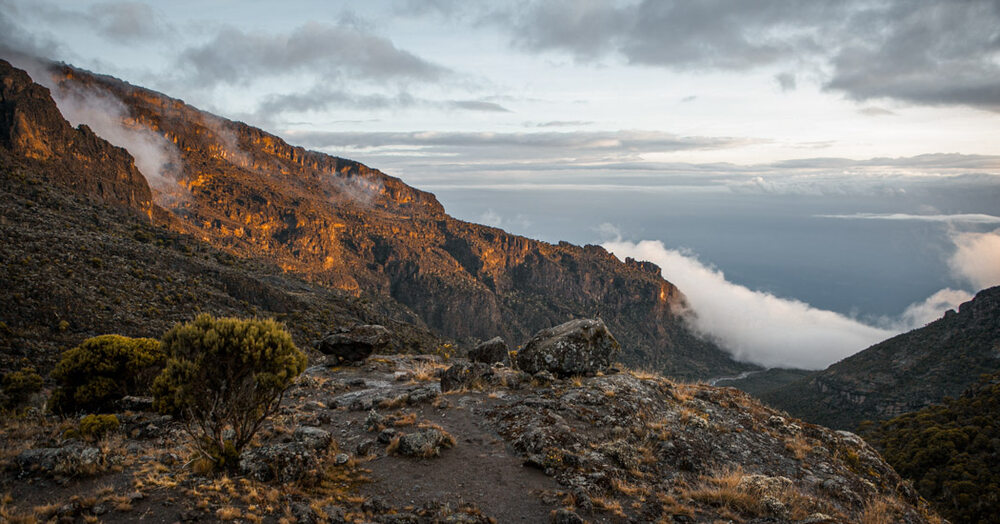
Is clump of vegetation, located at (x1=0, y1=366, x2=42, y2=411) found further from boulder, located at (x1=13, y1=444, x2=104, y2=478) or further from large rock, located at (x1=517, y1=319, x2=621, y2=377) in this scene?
large rock, located at (x1=517, y1=319, x2=621, y2=377)

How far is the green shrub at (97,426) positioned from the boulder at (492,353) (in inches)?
604

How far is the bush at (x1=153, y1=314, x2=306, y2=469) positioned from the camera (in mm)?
9125

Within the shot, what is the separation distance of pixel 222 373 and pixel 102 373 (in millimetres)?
12790

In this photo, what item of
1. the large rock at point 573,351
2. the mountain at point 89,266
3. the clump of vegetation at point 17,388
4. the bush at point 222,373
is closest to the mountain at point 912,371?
the large rock at point 573,351

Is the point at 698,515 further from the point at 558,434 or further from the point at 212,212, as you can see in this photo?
the point at 212,212

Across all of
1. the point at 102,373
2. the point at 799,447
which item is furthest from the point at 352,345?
the point at 799,447

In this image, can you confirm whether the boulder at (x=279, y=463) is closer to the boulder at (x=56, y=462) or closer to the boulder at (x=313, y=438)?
the boulder at (x=313, y=438)

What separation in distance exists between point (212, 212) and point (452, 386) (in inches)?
6895

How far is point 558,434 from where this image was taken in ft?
41.7

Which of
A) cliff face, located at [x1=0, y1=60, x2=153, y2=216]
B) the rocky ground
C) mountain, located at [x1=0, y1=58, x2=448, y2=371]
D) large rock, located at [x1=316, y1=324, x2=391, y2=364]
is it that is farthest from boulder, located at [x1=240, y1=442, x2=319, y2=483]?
cliff face, located at [x1=0, y1=60, x2=153, y2=216]

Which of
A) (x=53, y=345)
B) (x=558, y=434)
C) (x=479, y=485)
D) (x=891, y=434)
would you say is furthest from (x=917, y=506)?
(x=53, y=345)

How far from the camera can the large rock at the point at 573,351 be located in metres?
18.3

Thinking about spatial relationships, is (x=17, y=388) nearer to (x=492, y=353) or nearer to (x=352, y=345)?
(x=352, y=345)

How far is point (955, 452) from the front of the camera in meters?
32.5
